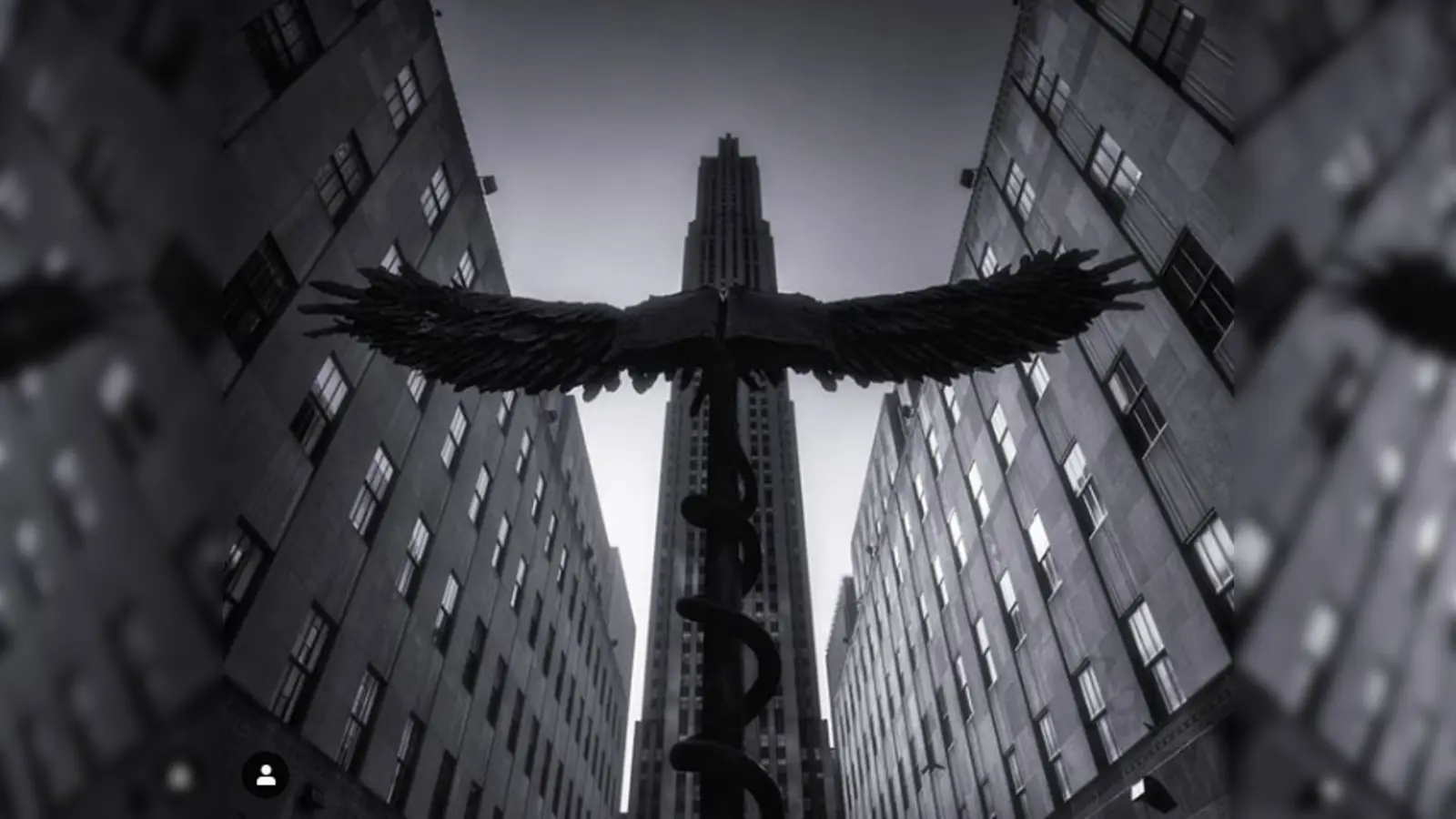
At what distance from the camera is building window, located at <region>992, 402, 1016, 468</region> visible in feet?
85.1

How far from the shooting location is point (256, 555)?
15711 millimetres

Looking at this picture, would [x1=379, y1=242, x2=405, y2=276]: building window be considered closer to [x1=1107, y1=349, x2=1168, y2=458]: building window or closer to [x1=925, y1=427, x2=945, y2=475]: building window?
[x1=1107, y1=349, x2=1168, y2=458]: building window

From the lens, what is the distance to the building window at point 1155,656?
54.3 feet

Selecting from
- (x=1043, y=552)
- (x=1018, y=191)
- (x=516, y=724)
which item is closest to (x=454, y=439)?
(x=516, y=724)

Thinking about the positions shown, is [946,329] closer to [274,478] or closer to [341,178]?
[274,478]

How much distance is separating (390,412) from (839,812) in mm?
98333

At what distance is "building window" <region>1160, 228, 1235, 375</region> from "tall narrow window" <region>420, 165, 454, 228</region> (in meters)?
21.8

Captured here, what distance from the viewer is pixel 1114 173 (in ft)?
66.1

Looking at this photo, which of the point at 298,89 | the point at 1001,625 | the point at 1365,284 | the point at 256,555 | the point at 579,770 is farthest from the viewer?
the point at 579,770

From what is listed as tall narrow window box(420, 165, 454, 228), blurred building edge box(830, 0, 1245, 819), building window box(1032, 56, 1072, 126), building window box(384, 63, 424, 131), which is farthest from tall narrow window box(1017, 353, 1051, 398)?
building window box(384, 63, 424, 131)

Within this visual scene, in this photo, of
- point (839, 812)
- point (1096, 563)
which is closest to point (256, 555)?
point (1096, 563)

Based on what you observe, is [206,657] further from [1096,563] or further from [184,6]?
[1096,563]

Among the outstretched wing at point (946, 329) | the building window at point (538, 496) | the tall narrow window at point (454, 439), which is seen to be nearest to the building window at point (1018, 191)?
the tall narrow window at point (454, 439)

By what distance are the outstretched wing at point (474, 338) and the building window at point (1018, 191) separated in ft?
78.8
